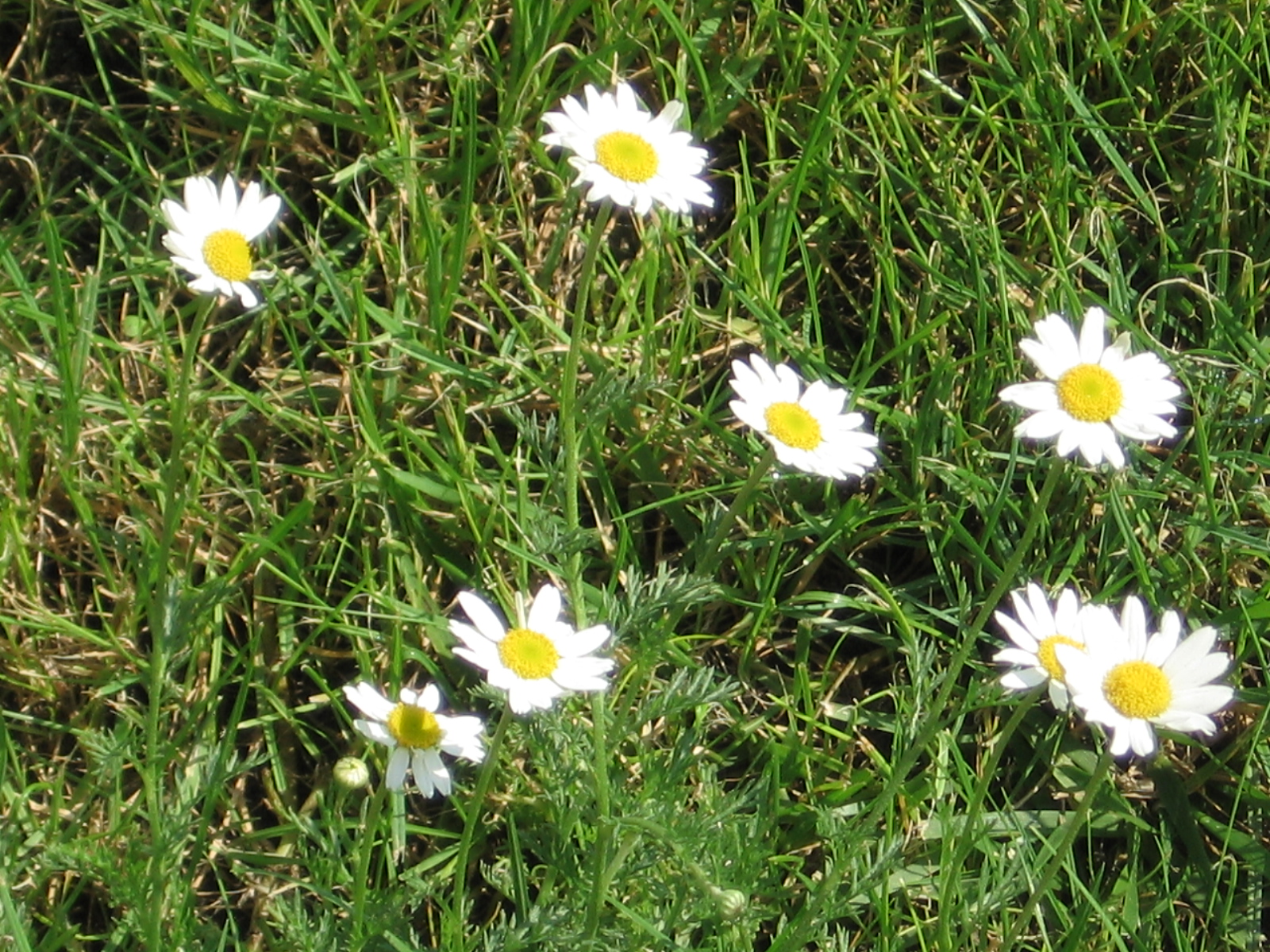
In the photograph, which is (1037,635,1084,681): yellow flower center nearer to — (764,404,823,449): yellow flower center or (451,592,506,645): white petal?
(764,404,823,449): yellow flower center

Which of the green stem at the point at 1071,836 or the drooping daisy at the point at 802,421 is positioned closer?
the green stem at the point at 1071,836

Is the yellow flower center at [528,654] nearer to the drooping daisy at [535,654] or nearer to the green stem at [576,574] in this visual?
the drooping daisy at [535,654]

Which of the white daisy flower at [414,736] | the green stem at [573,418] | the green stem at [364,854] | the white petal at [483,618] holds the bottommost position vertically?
the green stem at [364,854]

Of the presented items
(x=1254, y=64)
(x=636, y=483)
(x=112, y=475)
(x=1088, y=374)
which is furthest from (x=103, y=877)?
(x=1254, y=64)

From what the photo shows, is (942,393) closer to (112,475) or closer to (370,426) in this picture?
(370,426)

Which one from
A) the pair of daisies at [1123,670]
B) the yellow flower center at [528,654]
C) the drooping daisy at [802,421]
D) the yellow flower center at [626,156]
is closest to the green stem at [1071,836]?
the pair of daisies at [1123,670]

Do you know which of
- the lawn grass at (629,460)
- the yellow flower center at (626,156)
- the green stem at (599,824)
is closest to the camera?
the green stem at (599,824)

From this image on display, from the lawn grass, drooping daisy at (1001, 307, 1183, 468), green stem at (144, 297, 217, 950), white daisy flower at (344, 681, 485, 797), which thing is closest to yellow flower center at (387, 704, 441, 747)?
white daisy flower at (344, 681, 485, 797)
